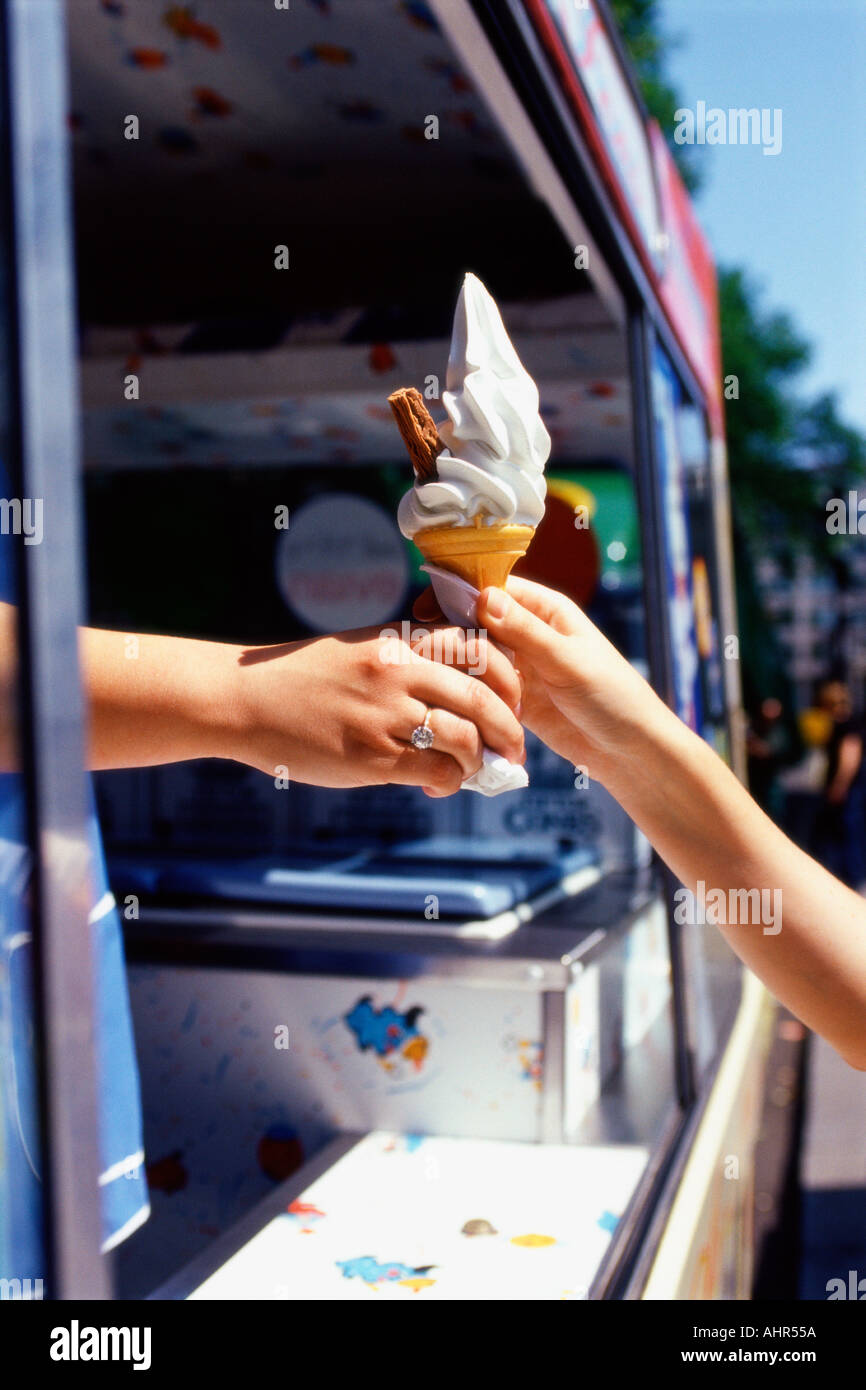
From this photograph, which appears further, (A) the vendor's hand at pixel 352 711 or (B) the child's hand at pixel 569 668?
(B) the child's hand at pixel 569 668

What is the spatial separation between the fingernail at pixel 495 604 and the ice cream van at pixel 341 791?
1.67 feet

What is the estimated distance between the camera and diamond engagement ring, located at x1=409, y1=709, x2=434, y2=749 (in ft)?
3.92

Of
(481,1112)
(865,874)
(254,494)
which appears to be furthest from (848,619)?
(481,1112)

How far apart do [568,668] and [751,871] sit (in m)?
0.39

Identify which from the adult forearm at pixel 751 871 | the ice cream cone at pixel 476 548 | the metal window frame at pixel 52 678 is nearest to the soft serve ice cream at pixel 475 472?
the ice cream cone at pixel 476 548

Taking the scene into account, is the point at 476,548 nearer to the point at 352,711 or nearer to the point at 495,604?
the point at 495,604

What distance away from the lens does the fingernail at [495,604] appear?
1293mm

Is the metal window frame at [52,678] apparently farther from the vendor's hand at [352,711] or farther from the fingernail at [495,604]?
the fingernail at [495,604]

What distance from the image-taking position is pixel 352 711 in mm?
1173
